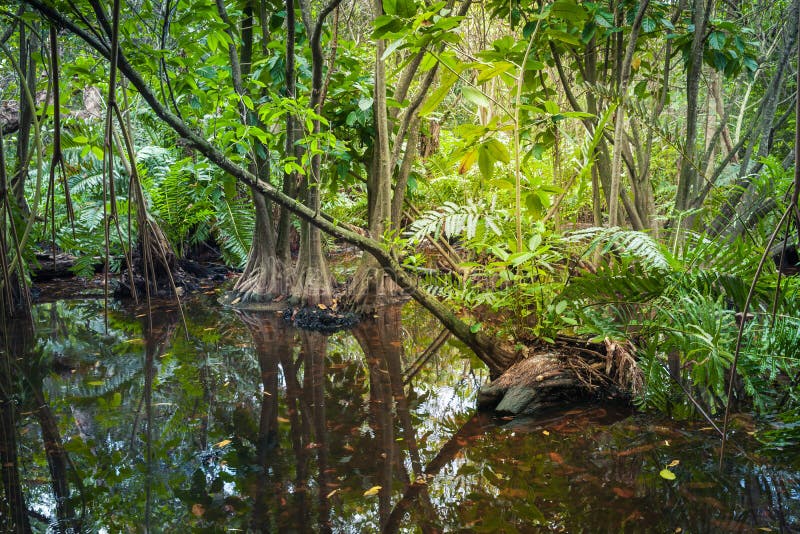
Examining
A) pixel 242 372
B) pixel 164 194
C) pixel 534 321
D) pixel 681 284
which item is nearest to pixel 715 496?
pixel 681 284

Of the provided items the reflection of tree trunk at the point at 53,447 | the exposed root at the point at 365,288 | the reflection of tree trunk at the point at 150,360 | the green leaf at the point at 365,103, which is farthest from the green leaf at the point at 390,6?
the exposed root at the point at 365,288

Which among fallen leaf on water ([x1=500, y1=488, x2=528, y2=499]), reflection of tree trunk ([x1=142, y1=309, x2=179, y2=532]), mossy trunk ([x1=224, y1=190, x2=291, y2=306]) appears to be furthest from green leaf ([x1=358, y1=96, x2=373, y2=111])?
fallen leaf on water ([x1=500, y1=488, x2=528, y2=499])

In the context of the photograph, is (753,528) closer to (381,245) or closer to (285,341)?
(381,245)

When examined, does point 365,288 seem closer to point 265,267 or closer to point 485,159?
point 265,267

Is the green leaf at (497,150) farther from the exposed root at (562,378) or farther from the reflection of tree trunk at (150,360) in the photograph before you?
the reflection of tree trunk at (150,360)

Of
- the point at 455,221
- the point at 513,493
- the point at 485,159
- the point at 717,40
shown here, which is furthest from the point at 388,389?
the point at 717,40

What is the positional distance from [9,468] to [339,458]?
1500mm

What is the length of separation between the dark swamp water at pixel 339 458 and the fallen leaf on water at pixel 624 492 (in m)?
0.01

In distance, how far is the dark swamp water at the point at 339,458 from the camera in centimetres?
229

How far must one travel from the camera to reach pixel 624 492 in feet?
8.00

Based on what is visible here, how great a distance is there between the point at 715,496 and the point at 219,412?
8.30 feet

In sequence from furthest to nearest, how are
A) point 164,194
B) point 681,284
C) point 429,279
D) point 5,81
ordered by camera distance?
point 5,81 → point 164,194 → point 429,279 → point 681,284

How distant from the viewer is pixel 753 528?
6.92ft

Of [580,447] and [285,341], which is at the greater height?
[285,341]
